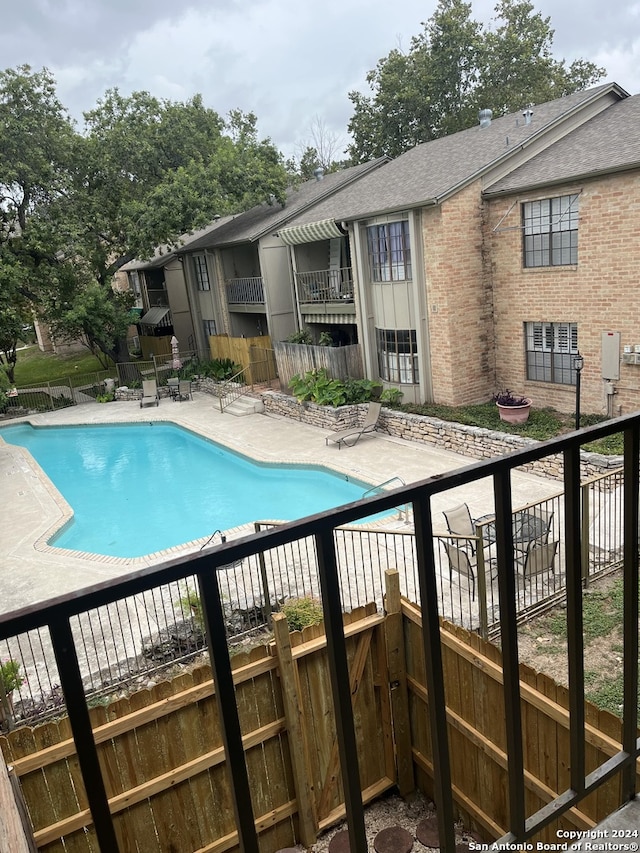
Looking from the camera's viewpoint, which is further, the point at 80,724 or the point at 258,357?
the point at 258,357

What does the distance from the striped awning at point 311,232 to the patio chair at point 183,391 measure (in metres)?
8.27

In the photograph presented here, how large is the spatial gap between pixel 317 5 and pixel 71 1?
14065mm

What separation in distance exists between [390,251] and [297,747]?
15.5 m

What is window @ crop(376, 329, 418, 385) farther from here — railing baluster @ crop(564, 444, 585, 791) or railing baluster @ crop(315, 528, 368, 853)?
railing baluster @ crop(315, 528, 368, 853)

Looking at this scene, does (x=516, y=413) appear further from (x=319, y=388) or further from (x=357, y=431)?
(x=319, y=388)

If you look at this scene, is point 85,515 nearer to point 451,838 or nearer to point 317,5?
point 451,838

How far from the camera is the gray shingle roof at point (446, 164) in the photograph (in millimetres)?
16844

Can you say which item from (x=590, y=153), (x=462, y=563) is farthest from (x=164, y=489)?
(x=590, y=153)

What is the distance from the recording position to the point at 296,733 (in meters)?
5.46

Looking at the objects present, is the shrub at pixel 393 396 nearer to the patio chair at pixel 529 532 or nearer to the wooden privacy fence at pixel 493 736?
the patio chair at pixel 529 532

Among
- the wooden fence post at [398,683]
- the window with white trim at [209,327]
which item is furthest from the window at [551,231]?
the window with white trim at [209,327]

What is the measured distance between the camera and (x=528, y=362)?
17.1 m

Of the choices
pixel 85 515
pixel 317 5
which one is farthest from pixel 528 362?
pixel 317 5

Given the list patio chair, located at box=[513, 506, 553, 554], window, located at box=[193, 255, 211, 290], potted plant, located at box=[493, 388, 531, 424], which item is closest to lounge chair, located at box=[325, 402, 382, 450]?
potted plant, located at box=[493, 388, 531, 424]
